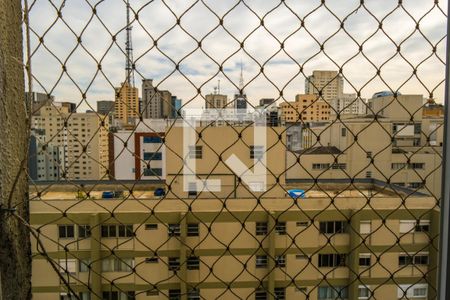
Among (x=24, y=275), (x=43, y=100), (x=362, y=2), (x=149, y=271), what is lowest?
(x=149, y=271)

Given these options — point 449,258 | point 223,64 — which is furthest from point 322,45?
point 449,258

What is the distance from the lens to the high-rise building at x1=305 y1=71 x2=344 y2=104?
86cm

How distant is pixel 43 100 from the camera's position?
0.69 metres

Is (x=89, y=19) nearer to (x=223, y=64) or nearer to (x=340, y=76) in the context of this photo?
(x=223, y=64)

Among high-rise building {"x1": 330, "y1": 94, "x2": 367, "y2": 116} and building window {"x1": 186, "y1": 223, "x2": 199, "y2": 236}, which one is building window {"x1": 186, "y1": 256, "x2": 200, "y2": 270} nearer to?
building window {"x1": 186, "y1": 223, "x2": 199, "y2": 236}

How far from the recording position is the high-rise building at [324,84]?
857mm

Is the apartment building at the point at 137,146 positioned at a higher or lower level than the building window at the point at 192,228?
higher

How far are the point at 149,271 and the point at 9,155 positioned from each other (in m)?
5.18

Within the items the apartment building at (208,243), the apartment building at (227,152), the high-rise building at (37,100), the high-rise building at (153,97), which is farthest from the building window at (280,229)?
the high-rise building at (37,100)

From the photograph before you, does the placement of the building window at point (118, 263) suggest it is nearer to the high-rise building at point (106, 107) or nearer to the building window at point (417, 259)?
the high-rise building at point (106, 107)

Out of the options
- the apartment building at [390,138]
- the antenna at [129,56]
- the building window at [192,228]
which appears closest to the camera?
the antenna at [129,56]

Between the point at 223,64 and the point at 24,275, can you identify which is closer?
the point at 24,275

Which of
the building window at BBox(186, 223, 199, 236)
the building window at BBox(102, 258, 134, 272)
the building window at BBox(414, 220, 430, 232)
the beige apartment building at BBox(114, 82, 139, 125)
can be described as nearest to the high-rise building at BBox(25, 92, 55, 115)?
the beige apartment building at BBox(114, 82, 139, 125)

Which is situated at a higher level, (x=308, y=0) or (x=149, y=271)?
(x=308, y=0)
